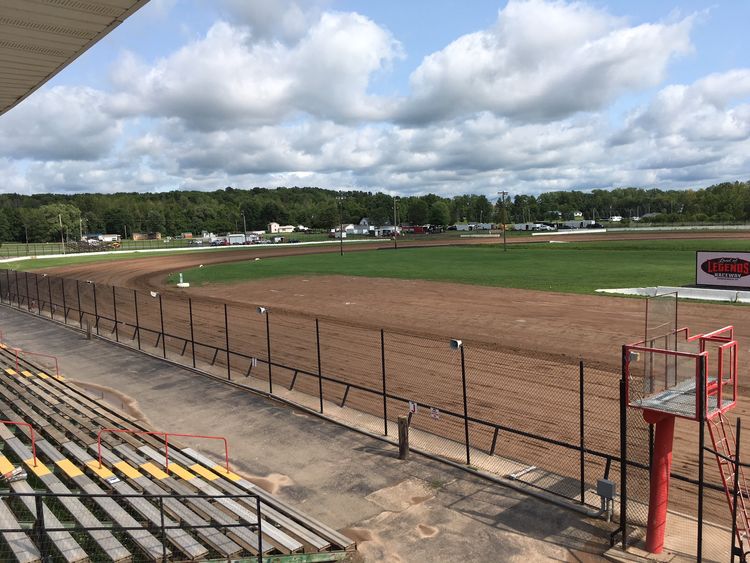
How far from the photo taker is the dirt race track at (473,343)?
13.9 meters

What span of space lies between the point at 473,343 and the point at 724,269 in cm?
1929

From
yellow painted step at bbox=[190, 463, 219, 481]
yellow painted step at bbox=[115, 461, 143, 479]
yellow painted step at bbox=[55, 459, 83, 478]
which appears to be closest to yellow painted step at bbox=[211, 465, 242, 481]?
yellow painted step at bbox=[190, 463, 219, 481]

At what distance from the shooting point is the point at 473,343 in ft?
76.5

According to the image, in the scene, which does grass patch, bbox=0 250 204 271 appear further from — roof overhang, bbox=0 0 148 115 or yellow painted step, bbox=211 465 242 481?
yellow painted step, bbox=211 465 242 481

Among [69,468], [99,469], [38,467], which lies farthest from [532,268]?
[38,467]

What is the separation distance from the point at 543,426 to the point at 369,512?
6.09 meters

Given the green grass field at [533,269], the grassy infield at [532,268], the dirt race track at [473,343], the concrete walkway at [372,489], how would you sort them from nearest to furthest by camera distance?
the concrete walkway at [372,489] → the dirt race track at [473,343] → the green grass field at [533,269] → the grassy infield at [532,268]

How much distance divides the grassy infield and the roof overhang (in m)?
33.1

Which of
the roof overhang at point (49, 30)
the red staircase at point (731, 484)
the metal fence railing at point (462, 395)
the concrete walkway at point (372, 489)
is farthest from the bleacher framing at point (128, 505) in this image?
the roof overhang at point (49, 30)

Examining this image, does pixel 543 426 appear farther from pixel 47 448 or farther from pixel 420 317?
pixel 420 317

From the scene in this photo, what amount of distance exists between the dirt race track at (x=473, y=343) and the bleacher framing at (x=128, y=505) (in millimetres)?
4971

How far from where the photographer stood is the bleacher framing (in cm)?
820

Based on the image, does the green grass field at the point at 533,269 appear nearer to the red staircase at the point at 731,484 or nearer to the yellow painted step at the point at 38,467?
the red staircase at the point at 731,484

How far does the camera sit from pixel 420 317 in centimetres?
2969
